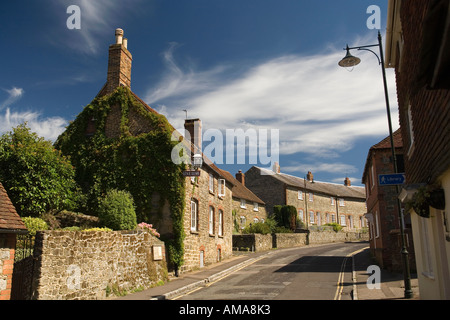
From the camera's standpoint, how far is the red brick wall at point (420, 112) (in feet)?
21.6

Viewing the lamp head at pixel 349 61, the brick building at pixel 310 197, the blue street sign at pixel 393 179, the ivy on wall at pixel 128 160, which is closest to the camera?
the blue street sign at pixel 393 179

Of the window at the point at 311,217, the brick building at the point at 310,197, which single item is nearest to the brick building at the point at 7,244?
the brick building at the point at 310,197

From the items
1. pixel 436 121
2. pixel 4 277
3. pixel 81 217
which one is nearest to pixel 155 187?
pixel 81 217

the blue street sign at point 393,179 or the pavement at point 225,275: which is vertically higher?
the blue street sign at point 393,179

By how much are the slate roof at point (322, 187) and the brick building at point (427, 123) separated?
37.1m

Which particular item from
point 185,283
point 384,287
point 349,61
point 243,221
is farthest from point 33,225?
point 243,221

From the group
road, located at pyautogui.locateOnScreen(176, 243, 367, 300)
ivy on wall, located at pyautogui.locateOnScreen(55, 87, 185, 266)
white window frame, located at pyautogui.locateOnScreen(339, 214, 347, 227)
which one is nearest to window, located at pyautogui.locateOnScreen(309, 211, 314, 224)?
white window frame, located at pyautogui.locateOnScreen(339, 214, 347, 227)

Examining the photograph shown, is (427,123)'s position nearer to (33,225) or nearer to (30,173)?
(33,225)

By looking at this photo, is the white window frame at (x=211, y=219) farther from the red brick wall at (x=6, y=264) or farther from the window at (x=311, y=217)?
the window at (x=311, y=217)

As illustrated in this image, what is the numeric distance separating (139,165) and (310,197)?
115 ft

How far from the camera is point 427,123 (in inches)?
312

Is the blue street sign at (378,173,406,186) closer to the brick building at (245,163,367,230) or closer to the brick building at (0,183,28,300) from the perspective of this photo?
the brick building at (0,183,28,300)
